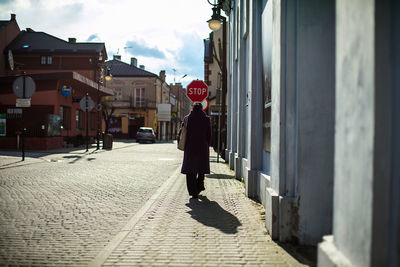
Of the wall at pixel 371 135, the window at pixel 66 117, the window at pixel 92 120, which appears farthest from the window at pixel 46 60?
the wall at pixel 371 135

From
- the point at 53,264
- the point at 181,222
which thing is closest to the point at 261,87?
the point at 181,222

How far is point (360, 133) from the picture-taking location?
84.0 inches

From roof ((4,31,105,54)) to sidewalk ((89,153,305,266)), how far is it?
33.0 m

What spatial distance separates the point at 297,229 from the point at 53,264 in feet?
8.25

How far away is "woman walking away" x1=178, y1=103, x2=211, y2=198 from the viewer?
6867 millimetres

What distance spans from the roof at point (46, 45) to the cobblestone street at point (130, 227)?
1219 inches

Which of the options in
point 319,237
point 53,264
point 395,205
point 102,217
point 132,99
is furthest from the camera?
point 132,99

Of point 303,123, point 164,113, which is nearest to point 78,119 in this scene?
point 164,113

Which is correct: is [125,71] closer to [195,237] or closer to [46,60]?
[46,60]

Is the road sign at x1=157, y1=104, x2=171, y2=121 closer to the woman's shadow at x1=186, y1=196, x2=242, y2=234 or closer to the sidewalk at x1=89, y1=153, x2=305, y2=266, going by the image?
the sidewalk at x1=89, y1=153, x2=305, y2=266

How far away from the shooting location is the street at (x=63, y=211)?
3.68 metres

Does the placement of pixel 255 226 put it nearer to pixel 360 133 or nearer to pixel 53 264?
pixel 53 264

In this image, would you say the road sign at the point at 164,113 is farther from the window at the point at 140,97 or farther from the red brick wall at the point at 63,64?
the red brick wall at the point at 63,64

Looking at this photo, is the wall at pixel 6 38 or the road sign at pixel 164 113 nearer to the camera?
the wall at pixel 6 38
